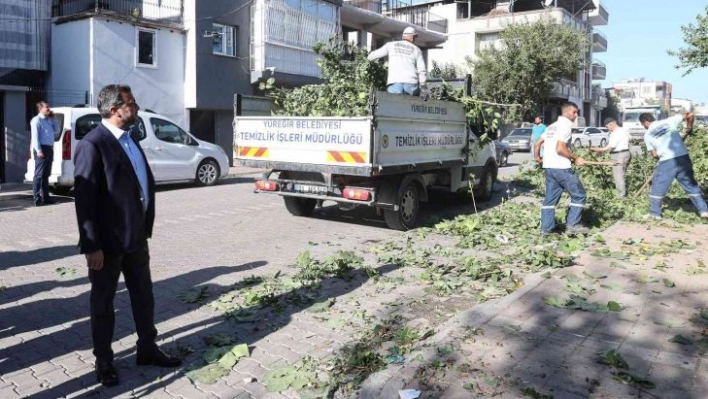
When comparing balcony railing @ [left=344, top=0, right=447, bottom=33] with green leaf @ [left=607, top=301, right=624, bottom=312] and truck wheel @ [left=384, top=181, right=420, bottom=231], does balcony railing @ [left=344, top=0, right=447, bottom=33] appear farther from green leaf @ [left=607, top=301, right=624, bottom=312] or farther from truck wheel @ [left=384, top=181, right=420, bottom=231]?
green leaf @ [left=607, top=301, right=624, bottom=312]

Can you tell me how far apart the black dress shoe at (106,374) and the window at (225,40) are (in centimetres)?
1888

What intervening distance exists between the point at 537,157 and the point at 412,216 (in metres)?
2.15

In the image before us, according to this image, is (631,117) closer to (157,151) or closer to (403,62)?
(157,151)

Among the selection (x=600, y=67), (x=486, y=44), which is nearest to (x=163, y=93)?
(x=486, y=44)

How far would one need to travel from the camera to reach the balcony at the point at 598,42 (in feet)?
172

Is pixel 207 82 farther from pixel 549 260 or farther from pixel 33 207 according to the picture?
pixel 549 260

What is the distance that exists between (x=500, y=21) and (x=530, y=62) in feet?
30.3

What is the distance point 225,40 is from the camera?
2186 centimetres

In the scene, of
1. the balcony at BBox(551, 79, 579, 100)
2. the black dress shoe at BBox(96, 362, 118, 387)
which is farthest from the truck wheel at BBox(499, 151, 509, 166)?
the balcony at BBox(551, 79, 579, 100)

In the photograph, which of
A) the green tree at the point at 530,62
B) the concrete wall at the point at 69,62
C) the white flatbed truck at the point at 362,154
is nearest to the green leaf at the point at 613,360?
the white flatbed truck at the point at 362,154

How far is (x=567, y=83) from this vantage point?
4559cm

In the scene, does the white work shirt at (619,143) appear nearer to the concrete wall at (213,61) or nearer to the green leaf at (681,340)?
the green leaf at (681,340)

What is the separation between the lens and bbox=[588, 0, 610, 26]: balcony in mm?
51256

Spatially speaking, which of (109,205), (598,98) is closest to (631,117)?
(598,98)
